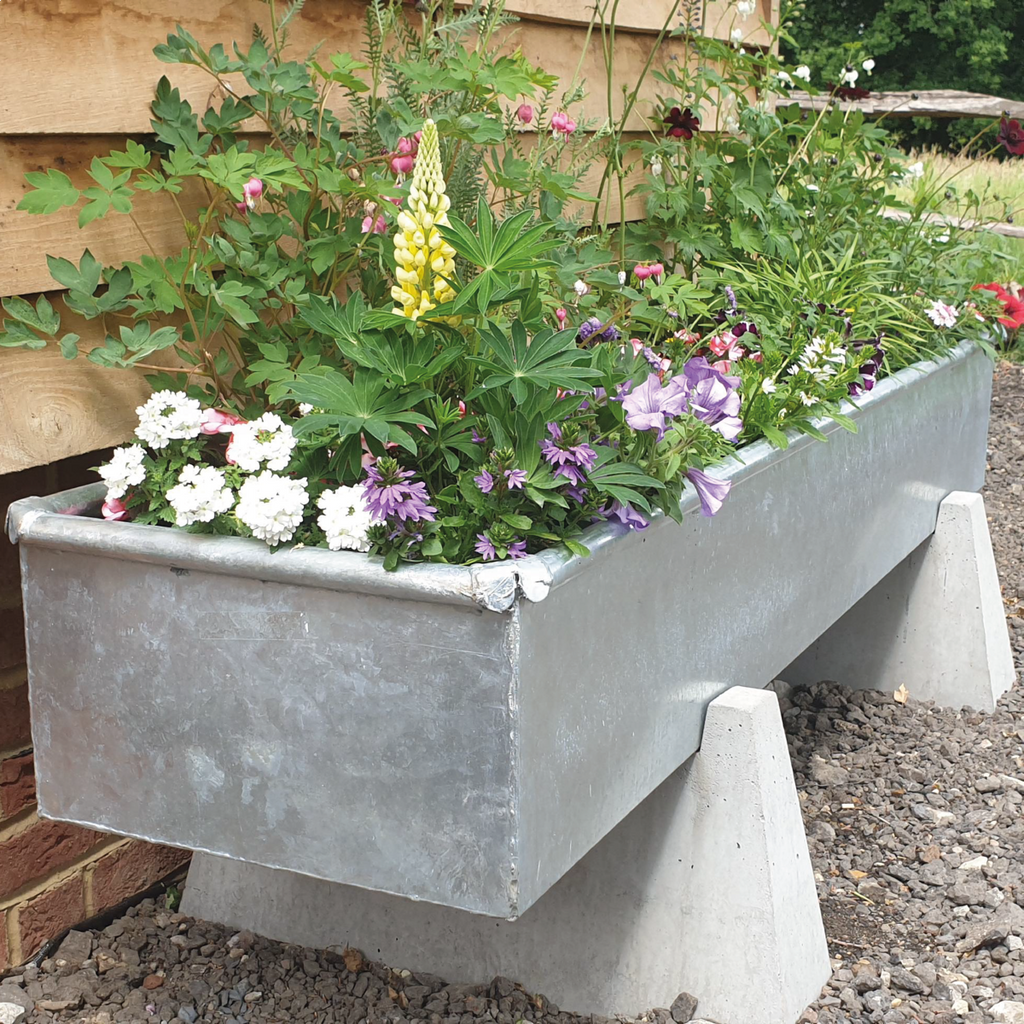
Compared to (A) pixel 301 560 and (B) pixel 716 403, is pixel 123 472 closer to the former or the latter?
(A) pixel 301 560

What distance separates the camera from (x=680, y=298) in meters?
2.16

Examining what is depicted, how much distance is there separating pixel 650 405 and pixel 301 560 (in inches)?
17.1

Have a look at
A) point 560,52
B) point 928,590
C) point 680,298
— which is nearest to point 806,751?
point 928,590

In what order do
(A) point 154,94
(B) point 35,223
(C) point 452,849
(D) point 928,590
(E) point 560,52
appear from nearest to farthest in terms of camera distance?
(C) point 452,849 → (B) point 35,223 → (A) point 154,94 → (E) point 560,52 → (D) point 928,590

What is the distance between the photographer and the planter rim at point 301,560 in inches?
48.1

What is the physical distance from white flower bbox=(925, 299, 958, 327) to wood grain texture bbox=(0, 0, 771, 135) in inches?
56.9

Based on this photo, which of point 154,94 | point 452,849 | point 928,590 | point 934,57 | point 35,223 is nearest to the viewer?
point 452,849

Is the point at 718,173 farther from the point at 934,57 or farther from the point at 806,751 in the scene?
the point at 934,57

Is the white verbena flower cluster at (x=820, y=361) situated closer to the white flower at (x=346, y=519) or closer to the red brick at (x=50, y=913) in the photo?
the white flower at (x=346, y=519)

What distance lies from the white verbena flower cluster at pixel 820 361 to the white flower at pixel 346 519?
971 millimetres

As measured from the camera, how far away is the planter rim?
4.00ft

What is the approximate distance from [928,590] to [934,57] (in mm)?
18797

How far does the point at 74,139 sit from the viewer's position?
1.58m

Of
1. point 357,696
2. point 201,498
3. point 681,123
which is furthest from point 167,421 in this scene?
point 681,123
